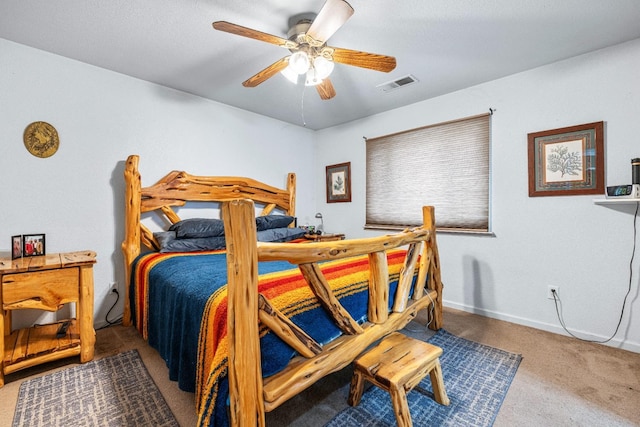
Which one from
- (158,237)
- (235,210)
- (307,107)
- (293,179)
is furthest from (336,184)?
(235,210)

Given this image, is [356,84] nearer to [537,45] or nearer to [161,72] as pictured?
[537,45]

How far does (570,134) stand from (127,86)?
4.04 meters

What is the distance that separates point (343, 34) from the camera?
81.0 inches

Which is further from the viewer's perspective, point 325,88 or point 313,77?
point 325,88

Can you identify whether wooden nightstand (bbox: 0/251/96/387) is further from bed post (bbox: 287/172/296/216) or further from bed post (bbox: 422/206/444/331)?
bed post (bbox: 422/206/444/331)

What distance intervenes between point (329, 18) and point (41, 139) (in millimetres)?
2487

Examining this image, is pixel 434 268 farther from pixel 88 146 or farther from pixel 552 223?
pixel 88 146

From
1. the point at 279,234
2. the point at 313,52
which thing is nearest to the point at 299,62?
the point at 313,52

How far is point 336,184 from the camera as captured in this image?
169 inches

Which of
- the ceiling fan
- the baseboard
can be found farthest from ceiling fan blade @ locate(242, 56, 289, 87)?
the baseboard

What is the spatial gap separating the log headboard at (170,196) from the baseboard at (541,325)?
8.00 ft

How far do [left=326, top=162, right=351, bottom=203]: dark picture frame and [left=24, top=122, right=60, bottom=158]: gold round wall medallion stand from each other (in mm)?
3086

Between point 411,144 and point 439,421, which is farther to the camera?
point 411,144

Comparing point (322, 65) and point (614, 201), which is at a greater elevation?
point (322, 65)
